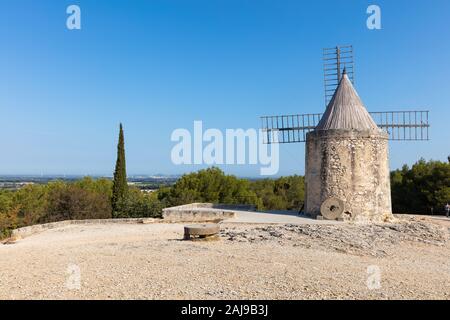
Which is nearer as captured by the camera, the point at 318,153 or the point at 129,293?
the point at 129,293

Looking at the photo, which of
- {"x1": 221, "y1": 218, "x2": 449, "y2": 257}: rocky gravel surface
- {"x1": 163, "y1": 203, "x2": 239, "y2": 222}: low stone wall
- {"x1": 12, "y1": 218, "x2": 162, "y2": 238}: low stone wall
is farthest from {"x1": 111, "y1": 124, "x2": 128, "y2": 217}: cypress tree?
{"x1": 221, "y1": 218, "x2": 449, "y2": 257}: rocky gravel surface

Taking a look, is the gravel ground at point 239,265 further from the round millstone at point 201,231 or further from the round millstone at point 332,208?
the round millstone at point 332,208

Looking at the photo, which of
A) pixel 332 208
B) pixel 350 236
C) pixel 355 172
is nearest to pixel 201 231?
pixel 350 236

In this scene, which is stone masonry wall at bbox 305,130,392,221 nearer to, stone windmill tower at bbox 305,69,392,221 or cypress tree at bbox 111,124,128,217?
stone windmill tower at bbox 305,69,392,221

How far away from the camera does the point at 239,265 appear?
8.28 m

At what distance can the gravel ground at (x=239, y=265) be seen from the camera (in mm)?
6531

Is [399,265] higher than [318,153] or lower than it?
lower

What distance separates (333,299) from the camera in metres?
6.14

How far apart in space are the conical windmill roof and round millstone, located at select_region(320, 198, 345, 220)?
9.86ft

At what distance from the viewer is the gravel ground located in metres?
6.53

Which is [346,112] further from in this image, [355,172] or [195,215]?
[195,215]
